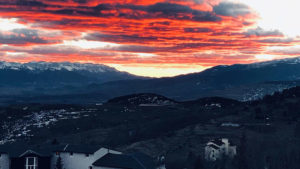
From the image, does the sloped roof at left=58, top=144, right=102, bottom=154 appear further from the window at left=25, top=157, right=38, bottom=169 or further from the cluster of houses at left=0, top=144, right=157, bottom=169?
the window at left=25, top=157, right=38, bottom=169

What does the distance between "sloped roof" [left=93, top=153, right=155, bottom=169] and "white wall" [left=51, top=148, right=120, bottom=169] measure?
0.95m

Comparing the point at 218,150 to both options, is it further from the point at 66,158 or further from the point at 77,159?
the point at 66,158

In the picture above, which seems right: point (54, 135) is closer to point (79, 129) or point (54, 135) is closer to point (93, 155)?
point (79, 129)

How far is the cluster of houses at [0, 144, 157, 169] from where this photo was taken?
83.6m

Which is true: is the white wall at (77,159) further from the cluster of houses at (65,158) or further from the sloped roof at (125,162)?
the sloped roof at (125,162)

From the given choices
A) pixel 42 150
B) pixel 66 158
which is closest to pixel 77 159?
pixel 66 158

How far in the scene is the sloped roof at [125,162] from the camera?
8156 cm

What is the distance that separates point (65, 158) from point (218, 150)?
42117mm

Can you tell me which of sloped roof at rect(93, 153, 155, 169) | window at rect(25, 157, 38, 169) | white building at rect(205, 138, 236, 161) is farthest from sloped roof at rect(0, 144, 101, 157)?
white building at rect(205, 138, 236, 161)

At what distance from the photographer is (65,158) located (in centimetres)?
8606

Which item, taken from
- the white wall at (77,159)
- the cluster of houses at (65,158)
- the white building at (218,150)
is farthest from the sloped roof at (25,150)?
the white building at (218,150)

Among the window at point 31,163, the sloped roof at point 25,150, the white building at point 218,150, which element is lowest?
the white building at point 218,150

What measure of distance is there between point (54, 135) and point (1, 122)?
127 feet

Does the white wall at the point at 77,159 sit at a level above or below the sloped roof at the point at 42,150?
below
